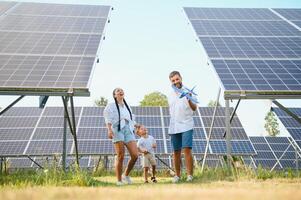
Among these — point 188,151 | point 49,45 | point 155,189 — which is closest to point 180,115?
point 188,151

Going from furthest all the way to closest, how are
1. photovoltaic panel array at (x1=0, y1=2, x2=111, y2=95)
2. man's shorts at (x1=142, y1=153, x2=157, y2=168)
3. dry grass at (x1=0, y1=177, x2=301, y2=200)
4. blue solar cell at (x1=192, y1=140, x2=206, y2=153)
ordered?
blue solar cell at (x1=192, y1=140, x2=206, y2=153)
man's shorts at (x1=142, y1=153, x2=157, y2=168)
photovoltaic panel array at (x1=0, y1=2, x2=111, y2=95)
dry grass at (x1=0, y1=177, x2=301, y2=200)

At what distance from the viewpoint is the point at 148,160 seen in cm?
870

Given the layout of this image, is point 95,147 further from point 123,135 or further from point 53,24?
point 123,135

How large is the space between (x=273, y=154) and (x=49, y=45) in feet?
37.4

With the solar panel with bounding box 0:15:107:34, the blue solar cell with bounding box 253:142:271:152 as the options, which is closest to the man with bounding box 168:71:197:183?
the solar panel with bounding box 0:15:107:34

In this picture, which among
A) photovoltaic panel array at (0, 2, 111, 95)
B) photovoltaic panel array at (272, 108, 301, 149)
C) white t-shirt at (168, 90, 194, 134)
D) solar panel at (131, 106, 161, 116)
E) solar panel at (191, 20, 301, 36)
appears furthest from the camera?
solar panel at (131, 106, 161, 116)

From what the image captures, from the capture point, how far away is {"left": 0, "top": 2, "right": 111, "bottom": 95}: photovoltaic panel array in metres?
7.04

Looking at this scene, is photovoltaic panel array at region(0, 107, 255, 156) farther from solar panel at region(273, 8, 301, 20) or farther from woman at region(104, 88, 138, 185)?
woman at region(104, 88, 138, 185)

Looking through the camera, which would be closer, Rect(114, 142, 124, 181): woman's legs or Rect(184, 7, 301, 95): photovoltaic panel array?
Rect(114, 142, 124, 181): woman's legs

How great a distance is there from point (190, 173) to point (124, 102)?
5.87ft

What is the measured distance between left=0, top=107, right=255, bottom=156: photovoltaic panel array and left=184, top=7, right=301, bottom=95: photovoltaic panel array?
4323 mm

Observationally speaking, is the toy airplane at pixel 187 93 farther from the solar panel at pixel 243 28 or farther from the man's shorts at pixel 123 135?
the solar panel at pixel 243 28

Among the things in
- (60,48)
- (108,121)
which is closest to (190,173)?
(108,121)

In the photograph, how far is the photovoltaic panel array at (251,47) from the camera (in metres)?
7.95
